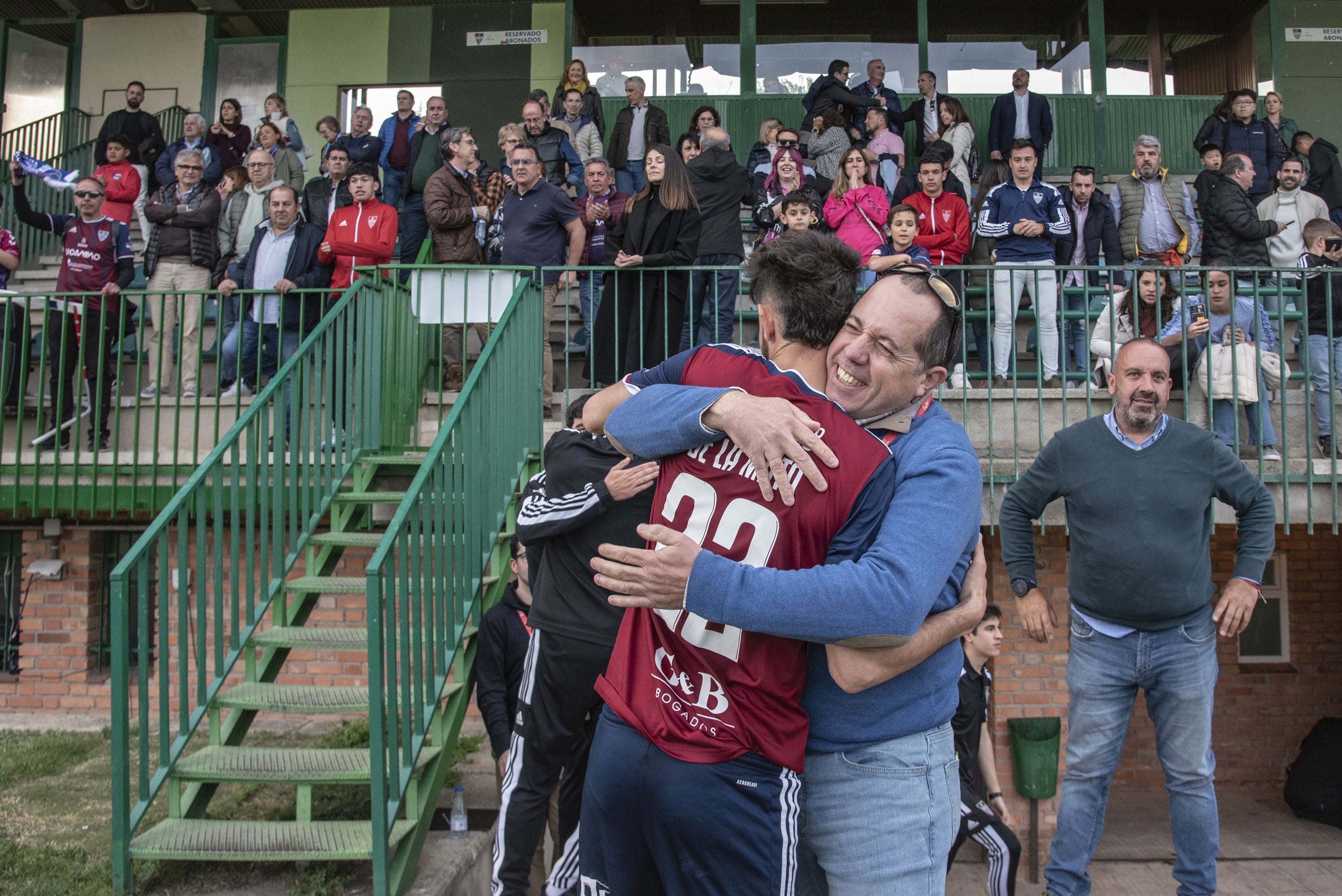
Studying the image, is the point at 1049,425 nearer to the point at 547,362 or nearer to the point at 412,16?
the point at 547,362

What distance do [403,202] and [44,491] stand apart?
456 centimetres

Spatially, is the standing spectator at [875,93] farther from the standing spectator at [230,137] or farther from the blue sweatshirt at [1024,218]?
the standing spectator at [230,137]

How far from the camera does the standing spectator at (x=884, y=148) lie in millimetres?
9914

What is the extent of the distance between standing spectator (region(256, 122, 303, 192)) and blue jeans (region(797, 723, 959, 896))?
1047cm

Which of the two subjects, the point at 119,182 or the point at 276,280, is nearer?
the point at 276,280

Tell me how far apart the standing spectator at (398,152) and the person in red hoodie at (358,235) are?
3057mm

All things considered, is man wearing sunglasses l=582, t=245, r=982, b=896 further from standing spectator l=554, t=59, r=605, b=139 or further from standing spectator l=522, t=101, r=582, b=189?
standing spectator l=554, t=59, r=605, b=139

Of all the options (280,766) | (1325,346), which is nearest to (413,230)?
(280,766)

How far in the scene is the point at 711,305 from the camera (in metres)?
6.57

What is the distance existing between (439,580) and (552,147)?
6.60 m

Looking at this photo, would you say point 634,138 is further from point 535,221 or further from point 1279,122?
point 1279,122

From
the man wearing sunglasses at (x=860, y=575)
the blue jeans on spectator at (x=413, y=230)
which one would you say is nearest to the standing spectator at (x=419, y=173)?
the blue jeans on spectator at (x=413, y=230)

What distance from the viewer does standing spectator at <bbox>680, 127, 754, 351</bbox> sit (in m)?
6.36

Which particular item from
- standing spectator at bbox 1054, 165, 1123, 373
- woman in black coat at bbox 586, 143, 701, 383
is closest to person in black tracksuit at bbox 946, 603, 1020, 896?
woman in black coat at bbox 586, 143, 701, 383
